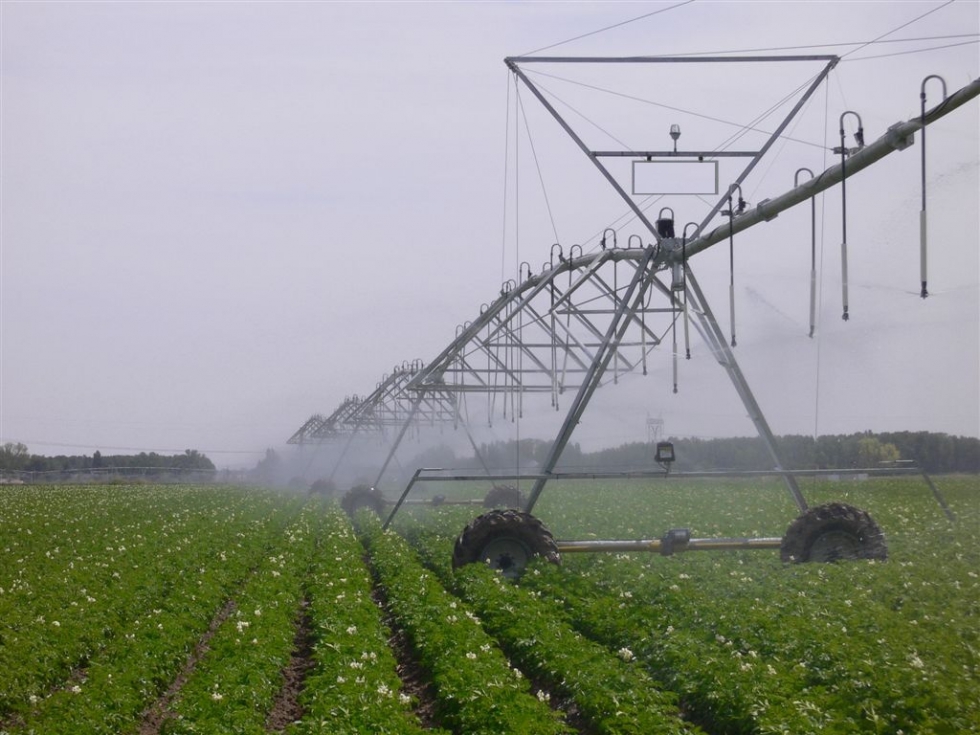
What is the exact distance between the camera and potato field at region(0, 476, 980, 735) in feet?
25.9

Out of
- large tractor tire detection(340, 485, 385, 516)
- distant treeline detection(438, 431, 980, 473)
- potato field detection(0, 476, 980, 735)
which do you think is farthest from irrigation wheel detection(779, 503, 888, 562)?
large tractor tire detection(340, 485, 385, 516)

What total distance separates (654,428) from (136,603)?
1076cm

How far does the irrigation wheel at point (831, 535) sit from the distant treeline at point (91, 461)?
349ft

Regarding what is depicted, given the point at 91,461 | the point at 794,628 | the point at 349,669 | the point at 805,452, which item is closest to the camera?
the point at 794,628

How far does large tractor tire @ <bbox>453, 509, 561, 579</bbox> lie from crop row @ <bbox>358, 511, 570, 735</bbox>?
71 cm

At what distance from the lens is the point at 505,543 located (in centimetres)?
1476

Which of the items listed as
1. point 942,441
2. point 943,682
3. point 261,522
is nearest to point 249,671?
point 943,682

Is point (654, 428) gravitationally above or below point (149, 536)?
above

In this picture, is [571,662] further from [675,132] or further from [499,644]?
[675,132]

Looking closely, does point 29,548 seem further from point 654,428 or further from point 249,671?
point 249,671

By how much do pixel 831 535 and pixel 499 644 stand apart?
17.1ft

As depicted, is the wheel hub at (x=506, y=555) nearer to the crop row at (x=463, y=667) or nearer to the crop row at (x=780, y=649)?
the crop row at (x=463, y=667)

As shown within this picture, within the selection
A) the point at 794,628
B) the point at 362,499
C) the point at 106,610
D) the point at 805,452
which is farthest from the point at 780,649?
the point at 362,499

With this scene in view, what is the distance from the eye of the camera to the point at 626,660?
9750mm
